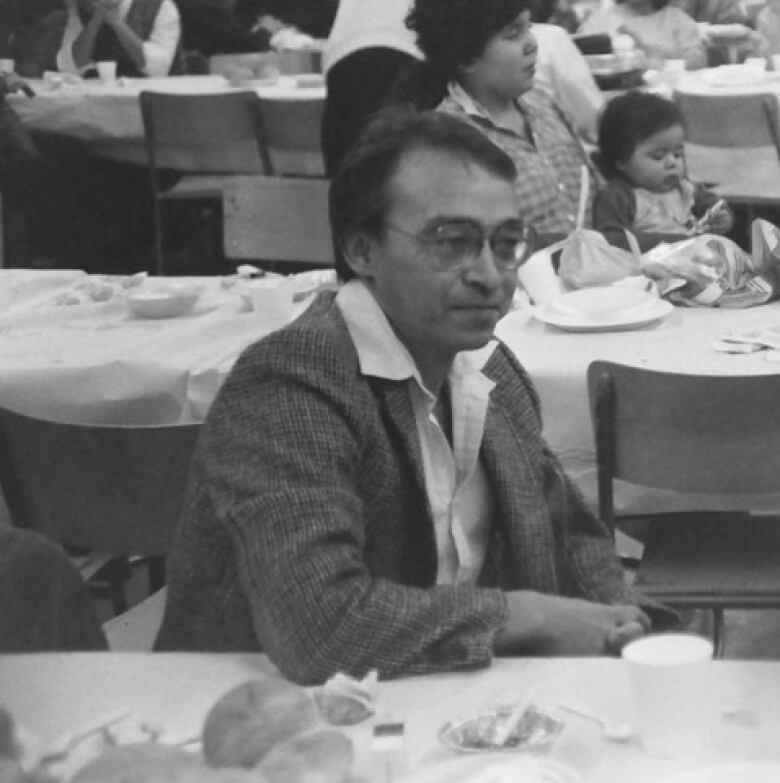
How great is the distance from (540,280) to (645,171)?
143 centimetres

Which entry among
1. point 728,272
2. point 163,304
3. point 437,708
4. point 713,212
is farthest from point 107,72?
point 437,708

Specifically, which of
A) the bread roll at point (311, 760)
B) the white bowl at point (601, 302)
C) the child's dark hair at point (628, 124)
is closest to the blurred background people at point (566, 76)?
the child's dark hair at point (628, 124)

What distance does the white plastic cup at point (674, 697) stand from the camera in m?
1.12

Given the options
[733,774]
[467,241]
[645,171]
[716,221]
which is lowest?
[716,221]

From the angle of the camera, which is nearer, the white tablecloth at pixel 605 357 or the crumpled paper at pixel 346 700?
the crumpled paper at pixel 346 700

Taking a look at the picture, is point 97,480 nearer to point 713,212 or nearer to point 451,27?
point 451,27

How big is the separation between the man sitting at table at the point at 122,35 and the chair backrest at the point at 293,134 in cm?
141

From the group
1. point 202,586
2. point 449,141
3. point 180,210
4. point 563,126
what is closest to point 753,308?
point 563,126

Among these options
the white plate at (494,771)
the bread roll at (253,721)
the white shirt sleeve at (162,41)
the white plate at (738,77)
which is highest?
the white shirt sleeve at (162,41)

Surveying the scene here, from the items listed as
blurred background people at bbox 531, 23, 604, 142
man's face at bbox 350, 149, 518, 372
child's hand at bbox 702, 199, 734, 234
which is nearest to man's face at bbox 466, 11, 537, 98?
child's hand at bbox 702, 199, 734, 234

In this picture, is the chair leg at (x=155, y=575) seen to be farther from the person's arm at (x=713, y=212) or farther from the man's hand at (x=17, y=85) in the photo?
the man's hand at (x=17, y=85)

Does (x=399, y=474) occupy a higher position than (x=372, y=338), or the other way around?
(x=372, y=338)

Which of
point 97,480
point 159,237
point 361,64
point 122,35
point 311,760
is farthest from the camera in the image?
point 122,35

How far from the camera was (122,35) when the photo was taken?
6.89 meters
